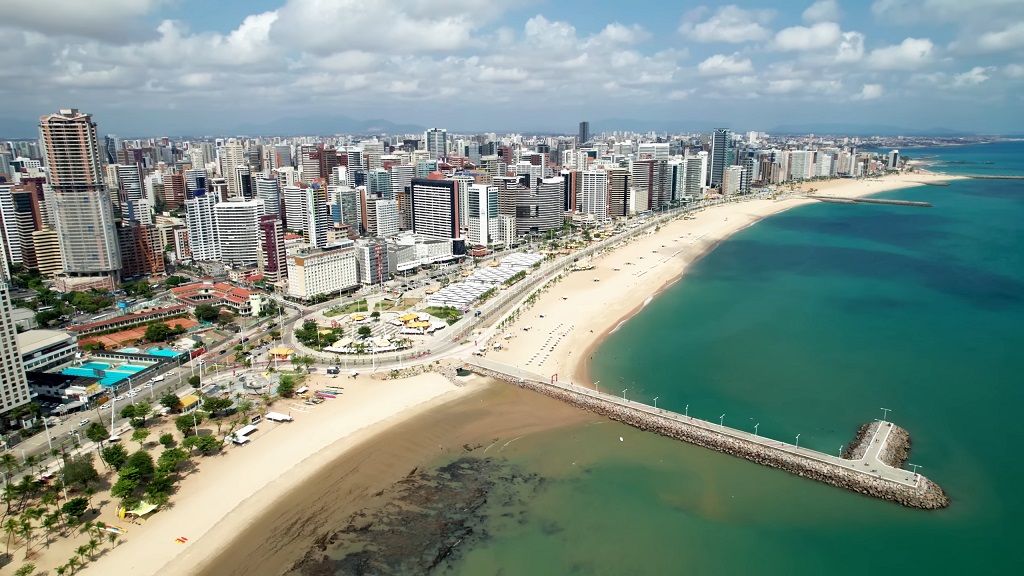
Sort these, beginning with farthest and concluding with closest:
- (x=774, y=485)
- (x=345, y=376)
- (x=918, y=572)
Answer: (x=345, y=376) → (x=774, y=485) → (x=918, y=572)

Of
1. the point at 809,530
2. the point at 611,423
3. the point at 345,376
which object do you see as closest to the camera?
the point at 809,530

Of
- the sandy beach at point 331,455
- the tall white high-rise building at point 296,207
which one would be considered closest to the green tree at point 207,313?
the sandy beach at point 331,455

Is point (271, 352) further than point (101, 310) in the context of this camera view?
No

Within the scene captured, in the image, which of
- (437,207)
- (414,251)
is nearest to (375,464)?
(414,251)

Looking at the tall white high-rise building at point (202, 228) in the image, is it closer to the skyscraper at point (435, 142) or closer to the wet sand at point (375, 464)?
the wet sand at point (375, 464)

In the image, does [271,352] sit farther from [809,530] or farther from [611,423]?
[809,530]

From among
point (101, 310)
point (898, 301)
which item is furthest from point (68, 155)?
point (898, 301)

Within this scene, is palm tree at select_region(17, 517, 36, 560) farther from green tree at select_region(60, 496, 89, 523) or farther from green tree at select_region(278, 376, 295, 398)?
green tree at select_region(278, 376, 295, 398)
